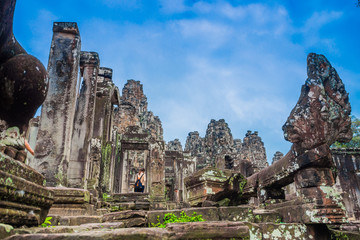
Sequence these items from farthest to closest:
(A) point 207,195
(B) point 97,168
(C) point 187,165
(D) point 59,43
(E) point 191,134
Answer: (E) point 191,134, (C) point 187,165, (B) point 97,168, (D) point 59,43, (A) point 207,195

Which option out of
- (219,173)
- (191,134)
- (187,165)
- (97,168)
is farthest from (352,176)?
(191,134)

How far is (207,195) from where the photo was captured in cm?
453

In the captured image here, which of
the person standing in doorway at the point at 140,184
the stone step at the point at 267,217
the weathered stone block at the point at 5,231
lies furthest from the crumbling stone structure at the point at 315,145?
the person standing in doorway at the point at 140,184

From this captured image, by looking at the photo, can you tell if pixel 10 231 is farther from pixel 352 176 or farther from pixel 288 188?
pixel 352 176

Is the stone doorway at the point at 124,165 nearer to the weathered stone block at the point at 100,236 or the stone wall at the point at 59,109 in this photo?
the stone wall at the point at 59,109

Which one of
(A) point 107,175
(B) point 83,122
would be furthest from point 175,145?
(B) point 83,122

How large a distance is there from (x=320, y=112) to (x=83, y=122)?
675cm

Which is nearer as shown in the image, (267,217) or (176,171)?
(267,217)

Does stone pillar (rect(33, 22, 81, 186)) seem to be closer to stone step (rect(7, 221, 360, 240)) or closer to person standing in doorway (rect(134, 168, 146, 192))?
stone step (rect(7, 221, 360, 240))

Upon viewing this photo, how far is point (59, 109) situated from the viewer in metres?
6.08

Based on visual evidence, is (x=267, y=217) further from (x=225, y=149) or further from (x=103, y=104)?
(x=225, y=149)

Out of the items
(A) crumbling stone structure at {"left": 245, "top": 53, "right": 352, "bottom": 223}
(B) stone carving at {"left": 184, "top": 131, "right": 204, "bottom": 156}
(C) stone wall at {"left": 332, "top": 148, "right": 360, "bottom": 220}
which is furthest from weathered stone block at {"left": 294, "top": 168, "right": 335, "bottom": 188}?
(B) stone carving at {"left": 184, "top": 131, "right": 204, "bottom": 156}

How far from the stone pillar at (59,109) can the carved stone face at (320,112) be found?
4763mm

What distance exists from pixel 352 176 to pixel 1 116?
15791mm
